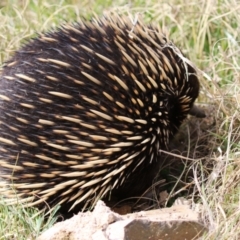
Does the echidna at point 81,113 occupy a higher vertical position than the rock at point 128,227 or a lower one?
higher

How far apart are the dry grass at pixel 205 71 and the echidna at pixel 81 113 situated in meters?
0.22

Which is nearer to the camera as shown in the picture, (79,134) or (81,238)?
(81,238)

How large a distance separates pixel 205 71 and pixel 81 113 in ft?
4.42

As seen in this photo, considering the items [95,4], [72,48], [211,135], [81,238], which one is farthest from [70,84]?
[95,4]

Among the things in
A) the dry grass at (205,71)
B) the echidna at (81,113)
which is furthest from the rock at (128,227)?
the echidna at (81,113)

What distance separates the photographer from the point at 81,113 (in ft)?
11.0

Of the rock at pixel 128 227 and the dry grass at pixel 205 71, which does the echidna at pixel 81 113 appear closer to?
the dry grass at pixel 205 71

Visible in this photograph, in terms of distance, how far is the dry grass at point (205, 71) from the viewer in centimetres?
319

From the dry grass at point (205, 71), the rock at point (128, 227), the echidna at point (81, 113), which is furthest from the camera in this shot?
the echidna at point (81, 113)

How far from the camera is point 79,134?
11.0ft

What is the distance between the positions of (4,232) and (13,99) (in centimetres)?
65

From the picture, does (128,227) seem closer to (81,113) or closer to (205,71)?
(81,113)

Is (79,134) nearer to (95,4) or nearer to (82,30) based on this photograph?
(82,30)

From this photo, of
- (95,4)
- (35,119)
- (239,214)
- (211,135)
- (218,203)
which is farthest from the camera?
(95,4)
